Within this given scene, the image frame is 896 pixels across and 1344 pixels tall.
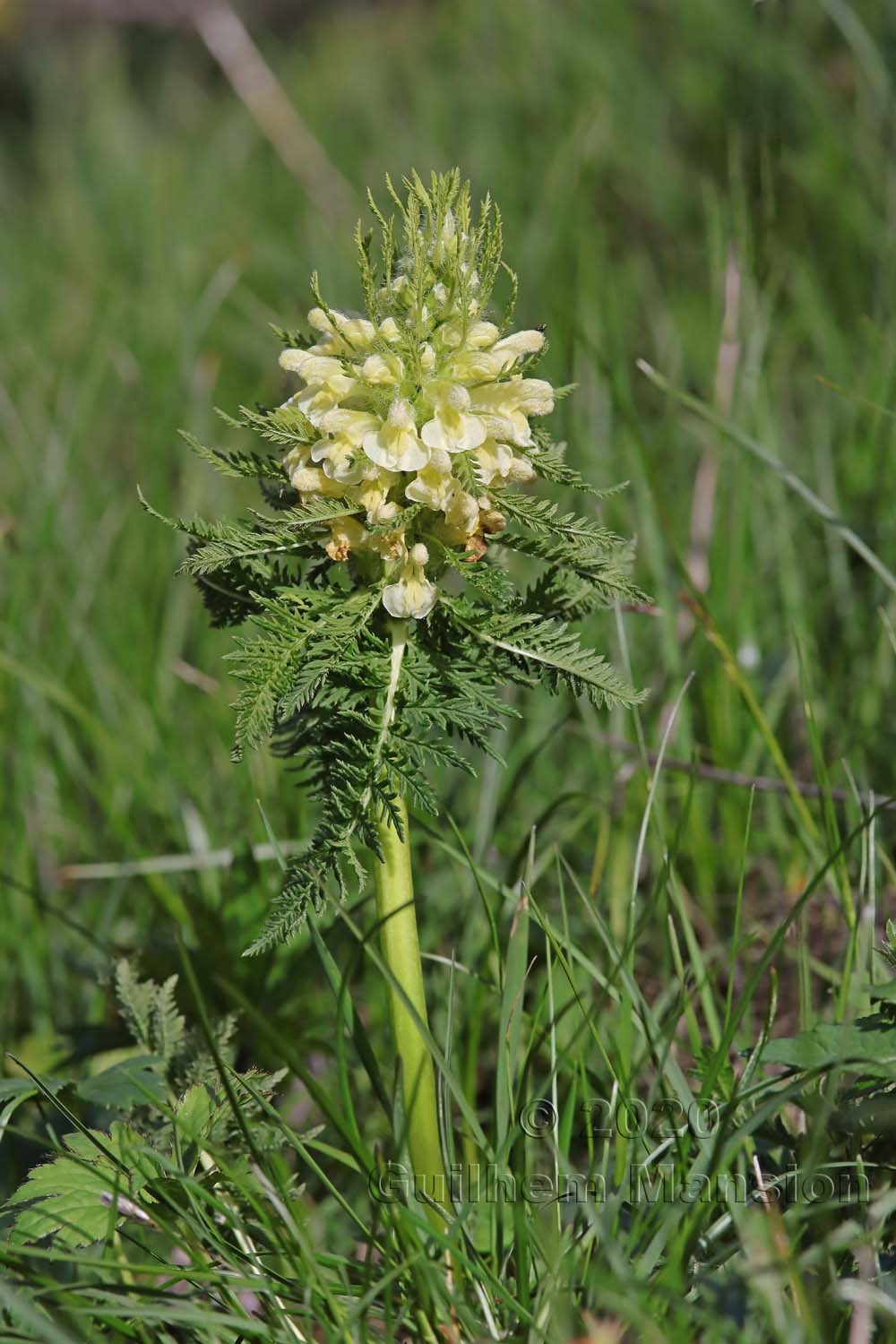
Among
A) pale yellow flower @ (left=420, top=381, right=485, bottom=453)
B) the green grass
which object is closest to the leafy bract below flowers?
pale yellow flower @ (left=420, top=381, right=485, bottom=453)

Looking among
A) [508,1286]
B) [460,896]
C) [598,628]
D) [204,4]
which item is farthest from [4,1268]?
[204,4]

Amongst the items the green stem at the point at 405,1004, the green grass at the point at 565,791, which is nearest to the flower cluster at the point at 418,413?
the green stem at the point at 405,1004

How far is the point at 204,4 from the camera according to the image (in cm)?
737

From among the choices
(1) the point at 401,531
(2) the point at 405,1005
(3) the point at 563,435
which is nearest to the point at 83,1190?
(2) the point at 405,1005

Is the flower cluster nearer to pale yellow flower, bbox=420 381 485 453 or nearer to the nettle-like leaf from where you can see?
pale yellow flower, bbox=420 381 485 453

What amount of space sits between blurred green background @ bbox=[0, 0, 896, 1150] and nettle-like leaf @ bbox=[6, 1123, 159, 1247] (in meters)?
0.35

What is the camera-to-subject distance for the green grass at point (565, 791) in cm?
101

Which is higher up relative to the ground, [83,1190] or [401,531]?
[401,531]

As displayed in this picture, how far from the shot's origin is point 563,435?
8.21 ft

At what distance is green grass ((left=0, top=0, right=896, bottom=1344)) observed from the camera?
3.32 feet

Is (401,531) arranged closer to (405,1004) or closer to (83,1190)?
(405,1004)

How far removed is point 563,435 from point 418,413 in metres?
1.58

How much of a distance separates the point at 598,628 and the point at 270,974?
80 centimetres

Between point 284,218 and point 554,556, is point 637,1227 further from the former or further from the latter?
point 284,218
